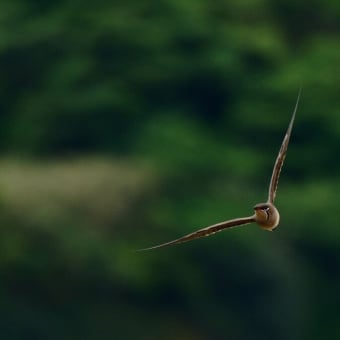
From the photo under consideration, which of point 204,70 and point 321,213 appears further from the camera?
point 204,70

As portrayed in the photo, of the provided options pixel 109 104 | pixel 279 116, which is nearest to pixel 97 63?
pixel 109 104

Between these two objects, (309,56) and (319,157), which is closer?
(319,157)

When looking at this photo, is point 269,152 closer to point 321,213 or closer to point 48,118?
point 321,213

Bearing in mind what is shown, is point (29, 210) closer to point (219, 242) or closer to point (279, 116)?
point (219, 242)

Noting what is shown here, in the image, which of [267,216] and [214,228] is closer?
[267,216]

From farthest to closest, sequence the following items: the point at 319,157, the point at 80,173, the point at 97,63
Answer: the point at 97,63 → the point at 319,157 → the point at 80,173

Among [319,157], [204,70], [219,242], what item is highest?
[204,70]

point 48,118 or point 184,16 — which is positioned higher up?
point 184,16

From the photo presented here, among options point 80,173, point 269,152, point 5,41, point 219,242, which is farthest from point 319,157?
point 5,41

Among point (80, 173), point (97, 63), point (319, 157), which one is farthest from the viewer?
point (97, 63)

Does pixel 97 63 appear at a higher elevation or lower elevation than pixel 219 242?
higher
